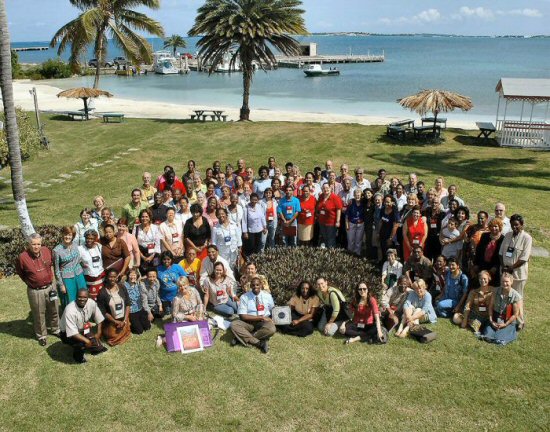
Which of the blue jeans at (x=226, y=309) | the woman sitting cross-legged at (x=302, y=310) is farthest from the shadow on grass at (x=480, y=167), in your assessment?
the blue jeans at (x=226, y=309)

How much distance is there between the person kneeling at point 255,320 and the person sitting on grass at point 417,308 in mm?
2147

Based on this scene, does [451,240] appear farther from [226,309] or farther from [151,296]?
[151,296]

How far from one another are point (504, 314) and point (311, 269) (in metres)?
3.41

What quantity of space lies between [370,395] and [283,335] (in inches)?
77.1

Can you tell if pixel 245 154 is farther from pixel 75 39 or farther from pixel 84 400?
pixel 84 400

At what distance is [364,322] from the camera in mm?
8594

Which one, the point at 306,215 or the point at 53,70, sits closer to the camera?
the point at 306,215

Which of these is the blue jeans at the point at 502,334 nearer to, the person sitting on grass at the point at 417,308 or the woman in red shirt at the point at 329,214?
the person sitting on grass at the point at 417,308

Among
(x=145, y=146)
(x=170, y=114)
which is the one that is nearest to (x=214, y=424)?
(x=145, y=146)

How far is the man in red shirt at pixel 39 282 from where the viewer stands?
803cm

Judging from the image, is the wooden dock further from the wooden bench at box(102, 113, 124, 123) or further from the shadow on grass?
the shadow on grass

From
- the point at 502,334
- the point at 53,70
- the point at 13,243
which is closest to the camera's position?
the point at 502,334

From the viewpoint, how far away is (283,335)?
28.6ft

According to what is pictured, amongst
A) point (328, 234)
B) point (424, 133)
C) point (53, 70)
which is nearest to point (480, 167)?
point (424, 133)
